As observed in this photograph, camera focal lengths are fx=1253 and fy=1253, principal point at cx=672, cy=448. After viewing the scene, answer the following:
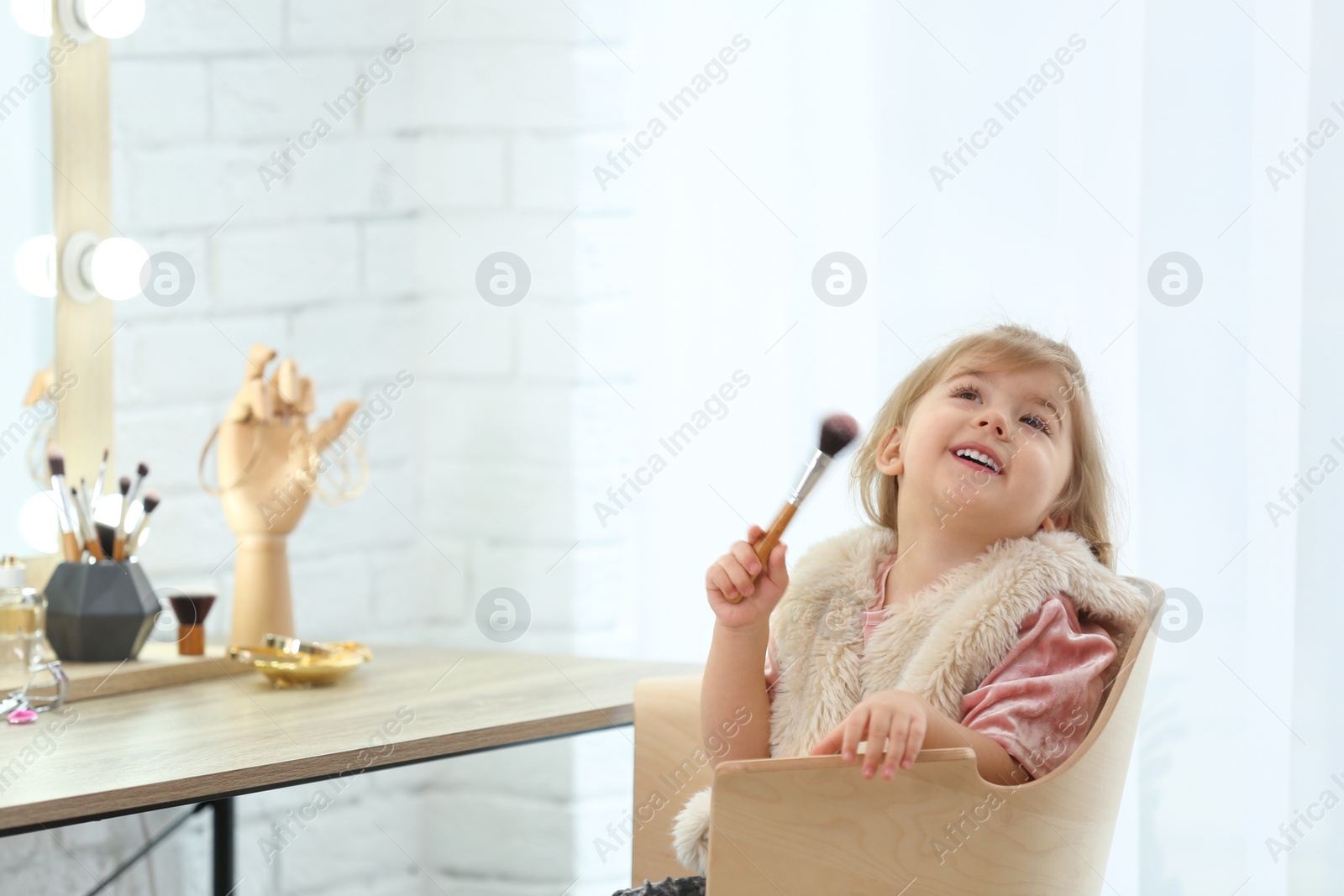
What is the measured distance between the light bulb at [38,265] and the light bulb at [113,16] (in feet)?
0.81

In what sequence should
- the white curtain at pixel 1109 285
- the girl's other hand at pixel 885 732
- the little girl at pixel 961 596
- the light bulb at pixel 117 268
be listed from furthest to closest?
the light bulb at pixel 117 268 → the white curtain at pixel 1109 285 → the little girl at pixel 961 596 → the girl's other hand at pixel 885 732

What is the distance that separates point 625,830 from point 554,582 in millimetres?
336

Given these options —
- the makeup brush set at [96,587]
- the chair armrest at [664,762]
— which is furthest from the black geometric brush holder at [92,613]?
the chair armrest at [664,762]

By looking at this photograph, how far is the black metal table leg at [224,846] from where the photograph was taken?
1.28 meters

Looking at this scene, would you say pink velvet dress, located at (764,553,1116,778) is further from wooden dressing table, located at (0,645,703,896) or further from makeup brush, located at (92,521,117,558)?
makeup brush, located at (92,521,117,558)

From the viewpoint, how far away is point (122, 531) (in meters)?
1.29

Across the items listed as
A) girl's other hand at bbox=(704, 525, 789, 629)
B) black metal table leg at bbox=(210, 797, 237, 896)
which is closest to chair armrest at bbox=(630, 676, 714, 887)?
girl's other hand at bbox=(704, 525, 789, 629)

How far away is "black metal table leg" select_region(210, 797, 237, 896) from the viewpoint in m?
1.28

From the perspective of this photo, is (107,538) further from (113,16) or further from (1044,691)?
(1044,691)

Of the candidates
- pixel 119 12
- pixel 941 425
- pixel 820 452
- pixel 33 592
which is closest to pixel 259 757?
pixel 33 592

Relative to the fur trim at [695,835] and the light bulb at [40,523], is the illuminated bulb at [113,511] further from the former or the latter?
the fur trim at [695,835]

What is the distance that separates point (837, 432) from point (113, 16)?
3.34 feet

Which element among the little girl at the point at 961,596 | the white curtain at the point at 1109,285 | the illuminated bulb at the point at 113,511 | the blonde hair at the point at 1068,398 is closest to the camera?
the little girl at the point at 961,596

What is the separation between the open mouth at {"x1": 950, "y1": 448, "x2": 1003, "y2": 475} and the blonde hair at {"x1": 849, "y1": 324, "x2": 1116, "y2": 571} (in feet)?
0.28
